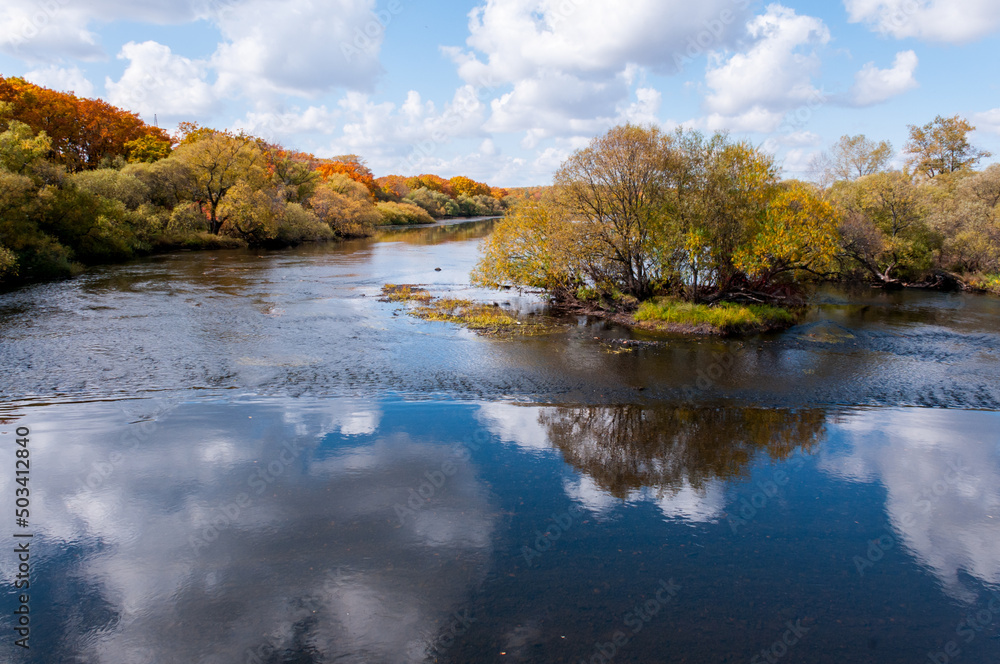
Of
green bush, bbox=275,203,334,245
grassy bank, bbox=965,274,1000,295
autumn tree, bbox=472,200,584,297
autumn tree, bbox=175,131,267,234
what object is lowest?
grassy bank, bbox=965,274,1000,295

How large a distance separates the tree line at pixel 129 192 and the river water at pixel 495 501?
1660 cm

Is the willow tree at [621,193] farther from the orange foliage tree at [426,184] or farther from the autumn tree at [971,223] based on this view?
the orange foliage tree at [426,184]

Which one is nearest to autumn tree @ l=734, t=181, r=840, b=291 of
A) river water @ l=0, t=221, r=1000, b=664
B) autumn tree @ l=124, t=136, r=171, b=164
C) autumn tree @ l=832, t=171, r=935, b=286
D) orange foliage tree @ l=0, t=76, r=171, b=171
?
river water @ l=0, t=221, r=1000, b=664

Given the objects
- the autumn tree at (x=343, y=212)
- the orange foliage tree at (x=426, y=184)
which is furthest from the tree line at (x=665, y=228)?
the orange foliage tree at (x=426, y=184)

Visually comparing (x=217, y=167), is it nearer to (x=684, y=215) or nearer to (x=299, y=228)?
(x=299, y=228)

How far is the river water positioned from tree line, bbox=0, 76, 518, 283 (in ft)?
54.5

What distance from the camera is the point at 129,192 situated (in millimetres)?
46938

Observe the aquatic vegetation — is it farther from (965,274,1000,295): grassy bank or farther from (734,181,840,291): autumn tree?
(965,274,1000,295): grassy bank

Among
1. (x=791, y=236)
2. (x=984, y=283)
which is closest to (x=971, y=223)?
(x=984, y=283)

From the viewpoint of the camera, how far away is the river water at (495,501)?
6.49 m

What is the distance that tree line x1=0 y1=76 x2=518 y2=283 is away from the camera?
31.8m

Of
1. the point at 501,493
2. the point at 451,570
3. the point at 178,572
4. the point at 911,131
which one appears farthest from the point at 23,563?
the point at 911,131

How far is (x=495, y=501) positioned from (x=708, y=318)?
16.9 metres

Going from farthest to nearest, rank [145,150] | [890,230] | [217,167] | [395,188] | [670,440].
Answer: [395,188] < [145,150] < [217,167] < [890,230] < [670,440]
